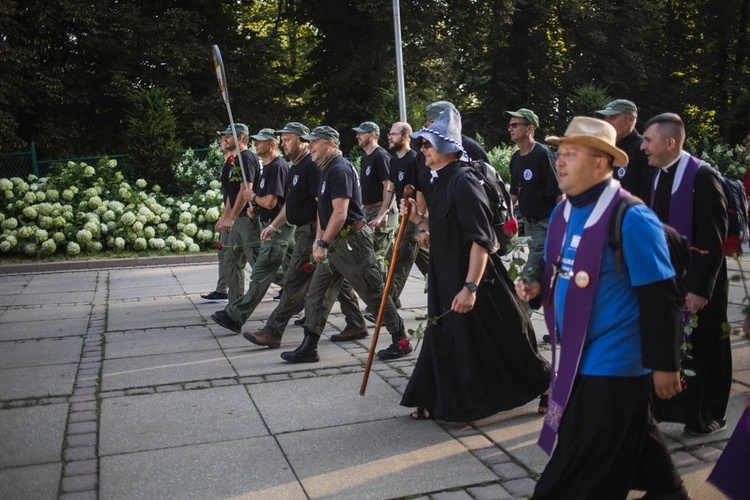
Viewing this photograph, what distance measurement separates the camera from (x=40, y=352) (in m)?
7.95

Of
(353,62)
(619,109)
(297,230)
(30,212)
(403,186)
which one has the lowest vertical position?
(30,212)

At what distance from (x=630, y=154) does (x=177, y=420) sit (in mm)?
3989

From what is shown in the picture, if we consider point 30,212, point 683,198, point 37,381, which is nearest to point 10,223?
point 30,212

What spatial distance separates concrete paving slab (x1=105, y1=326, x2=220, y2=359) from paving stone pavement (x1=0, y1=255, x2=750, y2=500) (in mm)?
22

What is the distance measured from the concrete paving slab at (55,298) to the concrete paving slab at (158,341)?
2.92m

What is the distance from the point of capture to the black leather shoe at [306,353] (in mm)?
7094

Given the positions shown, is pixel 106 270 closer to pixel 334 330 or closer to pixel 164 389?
pixel 334 330

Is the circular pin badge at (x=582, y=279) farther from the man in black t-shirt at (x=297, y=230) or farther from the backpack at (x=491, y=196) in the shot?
the man in black t-shirt at (x=297, y=230)

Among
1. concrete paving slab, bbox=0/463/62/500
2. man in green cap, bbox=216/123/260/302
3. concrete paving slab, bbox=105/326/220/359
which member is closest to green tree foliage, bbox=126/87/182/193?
man in green cap, bbox=216/123/260/302

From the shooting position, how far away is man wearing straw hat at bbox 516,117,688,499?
3.10 meters

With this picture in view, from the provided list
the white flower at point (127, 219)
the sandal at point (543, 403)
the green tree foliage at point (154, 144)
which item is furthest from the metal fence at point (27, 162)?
the sandal at point (543, 403)

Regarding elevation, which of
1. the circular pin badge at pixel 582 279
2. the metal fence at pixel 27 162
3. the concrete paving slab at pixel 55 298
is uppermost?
the circular pin badge at pixel 582 279

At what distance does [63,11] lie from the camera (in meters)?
26.0

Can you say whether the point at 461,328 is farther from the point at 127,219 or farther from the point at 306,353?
the point at 127,219
